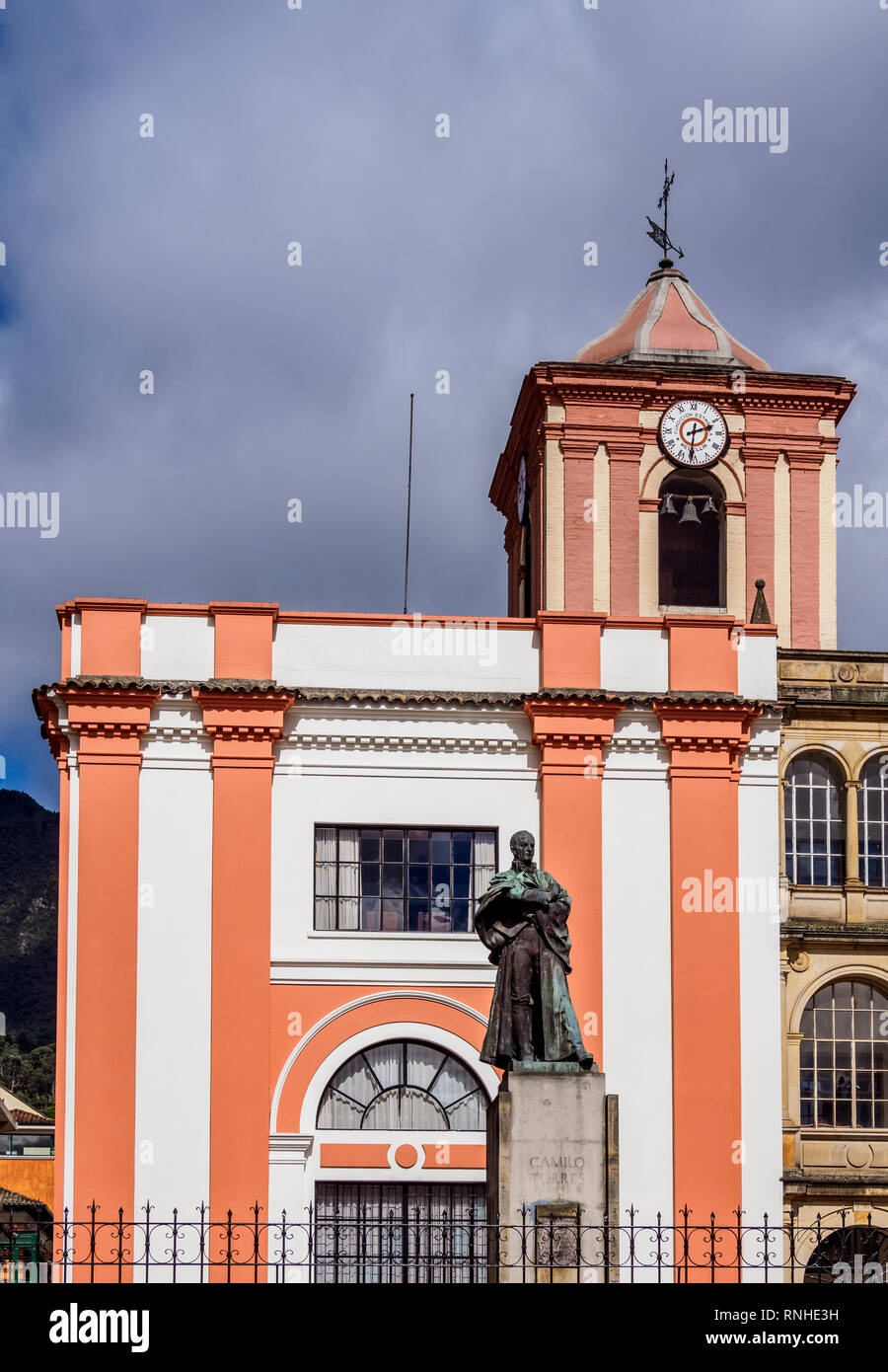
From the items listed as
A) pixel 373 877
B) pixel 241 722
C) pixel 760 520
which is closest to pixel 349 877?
pixel 373 877

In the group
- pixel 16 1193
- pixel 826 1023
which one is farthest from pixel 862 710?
pixel 16 1193

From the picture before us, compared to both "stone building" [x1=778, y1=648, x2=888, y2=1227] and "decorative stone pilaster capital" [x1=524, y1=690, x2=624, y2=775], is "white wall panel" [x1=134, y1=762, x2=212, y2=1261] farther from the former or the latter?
"stone building" [x1=778, y1=648, x2=888, y2=1227]

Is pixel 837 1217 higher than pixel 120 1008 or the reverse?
the reverse

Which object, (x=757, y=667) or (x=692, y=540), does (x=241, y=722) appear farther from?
(x=692, y=540)

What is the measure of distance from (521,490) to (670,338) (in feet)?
13.2

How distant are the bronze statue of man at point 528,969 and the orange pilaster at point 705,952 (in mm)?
9565

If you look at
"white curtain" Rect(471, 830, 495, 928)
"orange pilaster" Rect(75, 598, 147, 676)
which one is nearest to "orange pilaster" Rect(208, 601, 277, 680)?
"orange pilaster" Rect(75, 598, 147, 676)

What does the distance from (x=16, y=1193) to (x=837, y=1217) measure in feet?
90.2

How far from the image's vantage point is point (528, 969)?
18.3 metres

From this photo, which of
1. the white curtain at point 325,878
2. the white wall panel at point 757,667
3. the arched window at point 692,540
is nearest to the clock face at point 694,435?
the arched window at point 692,540

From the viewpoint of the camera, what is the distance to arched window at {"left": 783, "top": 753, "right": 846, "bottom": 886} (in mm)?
29625
